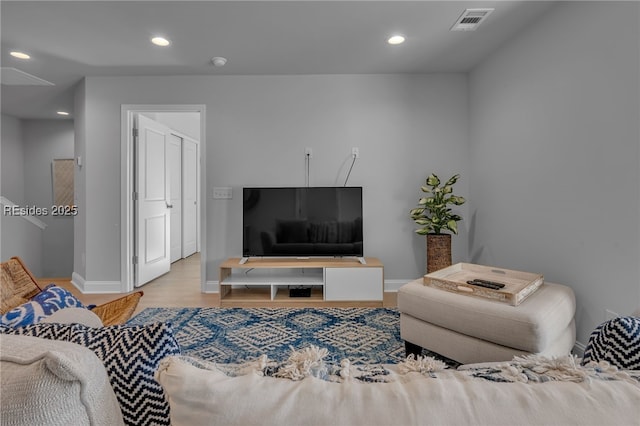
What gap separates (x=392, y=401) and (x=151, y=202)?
4.42 meters

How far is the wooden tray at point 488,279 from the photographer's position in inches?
70.3

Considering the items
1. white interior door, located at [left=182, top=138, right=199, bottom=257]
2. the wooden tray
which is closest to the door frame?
white interior door, located at [left=182, top=138, right=199, bottom=257]

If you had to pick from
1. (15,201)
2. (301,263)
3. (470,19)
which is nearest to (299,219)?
(301,263)

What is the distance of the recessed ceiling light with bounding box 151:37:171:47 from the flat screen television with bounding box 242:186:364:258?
5.03 feet

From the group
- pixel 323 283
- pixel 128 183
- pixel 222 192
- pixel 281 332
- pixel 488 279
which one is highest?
pixel 128 183

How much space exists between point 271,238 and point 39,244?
449 cm

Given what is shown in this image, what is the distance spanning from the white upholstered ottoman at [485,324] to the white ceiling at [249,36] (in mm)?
2096

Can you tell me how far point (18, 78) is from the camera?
3.61 metres

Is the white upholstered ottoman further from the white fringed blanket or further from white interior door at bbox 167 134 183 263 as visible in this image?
white interior door at bbox 167 134 183 263

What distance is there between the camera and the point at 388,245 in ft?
12.3

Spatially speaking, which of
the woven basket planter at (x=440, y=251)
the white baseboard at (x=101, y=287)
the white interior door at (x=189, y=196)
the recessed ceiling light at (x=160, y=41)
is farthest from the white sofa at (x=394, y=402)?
the white interior door at (x=189, y=196)

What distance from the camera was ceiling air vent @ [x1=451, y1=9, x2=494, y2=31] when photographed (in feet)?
8.03

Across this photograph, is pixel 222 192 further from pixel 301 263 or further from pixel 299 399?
pixel 299 399

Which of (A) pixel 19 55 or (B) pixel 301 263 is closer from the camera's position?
(A) pixel 19 55
